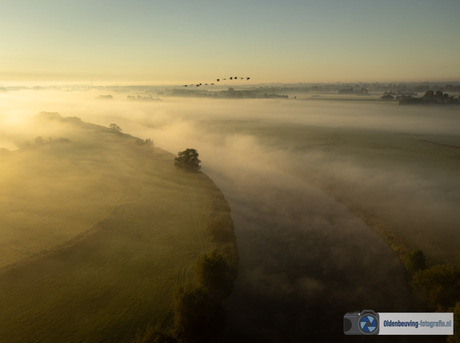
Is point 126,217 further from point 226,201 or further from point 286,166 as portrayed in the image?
point 286,166

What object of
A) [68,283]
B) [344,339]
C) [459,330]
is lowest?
[344,339]

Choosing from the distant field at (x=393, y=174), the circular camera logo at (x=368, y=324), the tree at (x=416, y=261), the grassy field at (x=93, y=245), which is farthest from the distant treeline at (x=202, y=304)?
the distant field at (x=393, y=174)

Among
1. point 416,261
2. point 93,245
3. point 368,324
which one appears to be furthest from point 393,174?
point 93,245

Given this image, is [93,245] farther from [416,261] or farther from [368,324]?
[416,261]

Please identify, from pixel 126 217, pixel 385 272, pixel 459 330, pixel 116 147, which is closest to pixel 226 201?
pixel 126 217

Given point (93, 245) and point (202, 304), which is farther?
point (93, 245)
